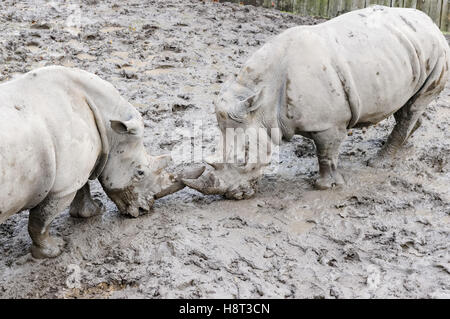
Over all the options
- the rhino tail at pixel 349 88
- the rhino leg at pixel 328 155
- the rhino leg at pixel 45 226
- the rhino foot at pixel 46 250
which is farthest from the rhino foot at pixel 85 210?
the rhino tail at pixel 349 88

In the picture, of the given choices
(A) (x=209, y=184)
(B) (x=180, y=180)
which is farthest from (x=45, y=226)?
(A) (x=209, y=184)

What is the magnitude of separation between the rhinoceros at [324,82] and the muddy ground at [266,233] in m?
0.38

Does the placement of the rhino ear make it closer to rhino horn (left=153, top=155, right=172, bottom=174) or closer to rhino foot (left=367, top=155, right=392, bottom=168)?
rhino horn (left=153, top=155, right=172, bottom=174)

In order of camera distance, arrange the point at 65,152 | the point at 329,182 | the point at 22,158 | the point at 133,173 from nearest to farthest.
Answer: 1. the point at 22,158
2. the point at 65,152
3. the point at 133,173
4. the point at 329,182

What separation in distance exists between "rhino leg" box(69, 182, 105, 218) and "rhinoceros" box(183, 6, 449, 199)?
81 centimetres

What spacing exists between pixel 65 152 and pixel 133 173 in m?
0.78

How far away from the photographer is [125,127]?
3998mm

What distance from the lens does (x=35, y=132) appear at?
346 centimetres

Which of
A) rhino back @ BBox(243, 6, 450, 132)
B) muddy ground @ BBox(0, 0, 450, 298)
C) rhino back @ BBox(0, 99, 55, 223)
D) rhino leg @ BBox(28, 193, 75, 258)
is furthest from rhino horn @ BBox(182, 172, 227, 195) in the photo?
rhino back @ BBox(0, 99, 55, 223)

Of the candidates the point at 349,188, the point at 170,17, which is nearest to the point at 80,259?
the point at 349,188

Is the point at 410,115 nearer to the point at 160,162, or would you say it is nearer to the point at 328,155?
the point at 328,155

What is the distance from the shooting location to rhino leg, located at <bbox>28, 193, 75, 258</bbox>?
379 cm

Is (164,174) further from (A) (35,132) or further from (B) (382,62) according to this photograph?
(B) (382,62)

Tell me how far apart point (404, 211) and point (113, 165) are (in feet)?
7.76
